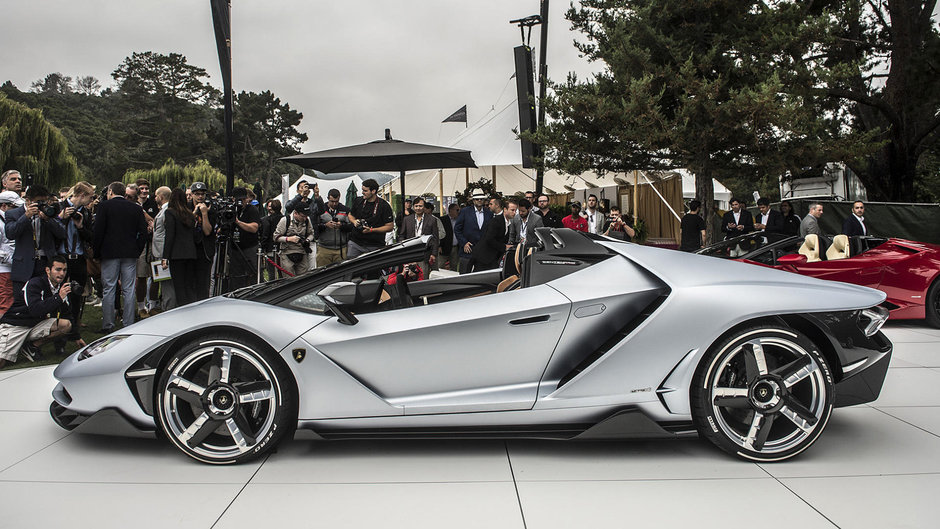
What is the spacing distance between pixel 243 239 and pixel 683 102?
8233 millimetres

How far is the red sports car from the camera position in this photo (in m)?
7.12

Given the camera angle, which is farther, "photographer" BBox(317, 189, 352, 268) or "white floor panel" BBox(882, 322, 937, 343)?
"photographer" BBox(317, 189, 352, 268)

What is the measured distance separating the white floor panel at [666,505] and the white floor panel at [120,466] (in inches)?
56.0

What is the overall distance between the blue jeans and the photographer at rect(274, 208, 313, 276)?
6.33ft

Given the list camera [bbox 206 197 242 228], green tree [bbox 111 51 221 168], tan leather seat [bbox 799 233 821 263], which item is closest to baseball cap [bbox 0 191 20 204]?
camera [bbox 206 197 242 228]

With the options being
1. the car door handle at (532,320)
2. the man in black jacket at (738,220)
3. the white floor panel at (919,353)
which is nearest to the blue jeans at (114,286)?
the car door handle at (532,320)

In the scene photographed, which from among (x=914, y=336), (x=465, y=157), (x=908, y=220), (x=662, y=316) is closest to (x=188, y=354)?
(x=662, y=316)

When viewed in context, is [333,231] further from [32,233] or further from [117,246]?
[32,233]

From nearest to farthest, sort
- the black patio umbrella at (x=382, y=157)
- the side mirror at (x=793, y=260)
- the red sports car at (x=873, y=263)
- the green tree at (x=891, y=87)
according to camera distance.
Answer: the red sports car at (x=873, y=263), the side mirror at (x=793, y=260), the black patio umbrella at (x=382, y=157), the green tree at (x=891, y=87)

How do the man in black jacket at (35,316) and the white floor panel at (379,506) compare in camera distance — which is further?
the man in black jacket at (35,316)

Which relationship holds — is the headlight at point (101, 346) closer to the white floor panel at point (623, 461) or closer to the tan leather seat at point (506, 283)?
the tan leather seat at point (506, 283)

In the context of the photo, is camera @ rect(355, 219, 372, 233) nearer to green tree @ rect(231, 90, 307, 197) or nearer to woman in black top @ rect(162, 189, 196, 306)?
woman in black top @ rect(162, 189, 196, 306)

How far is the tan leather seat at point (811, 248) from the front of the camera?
25.2 feet

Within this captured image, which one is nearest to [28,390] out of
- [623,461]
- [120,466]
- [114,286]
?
[120,466]
